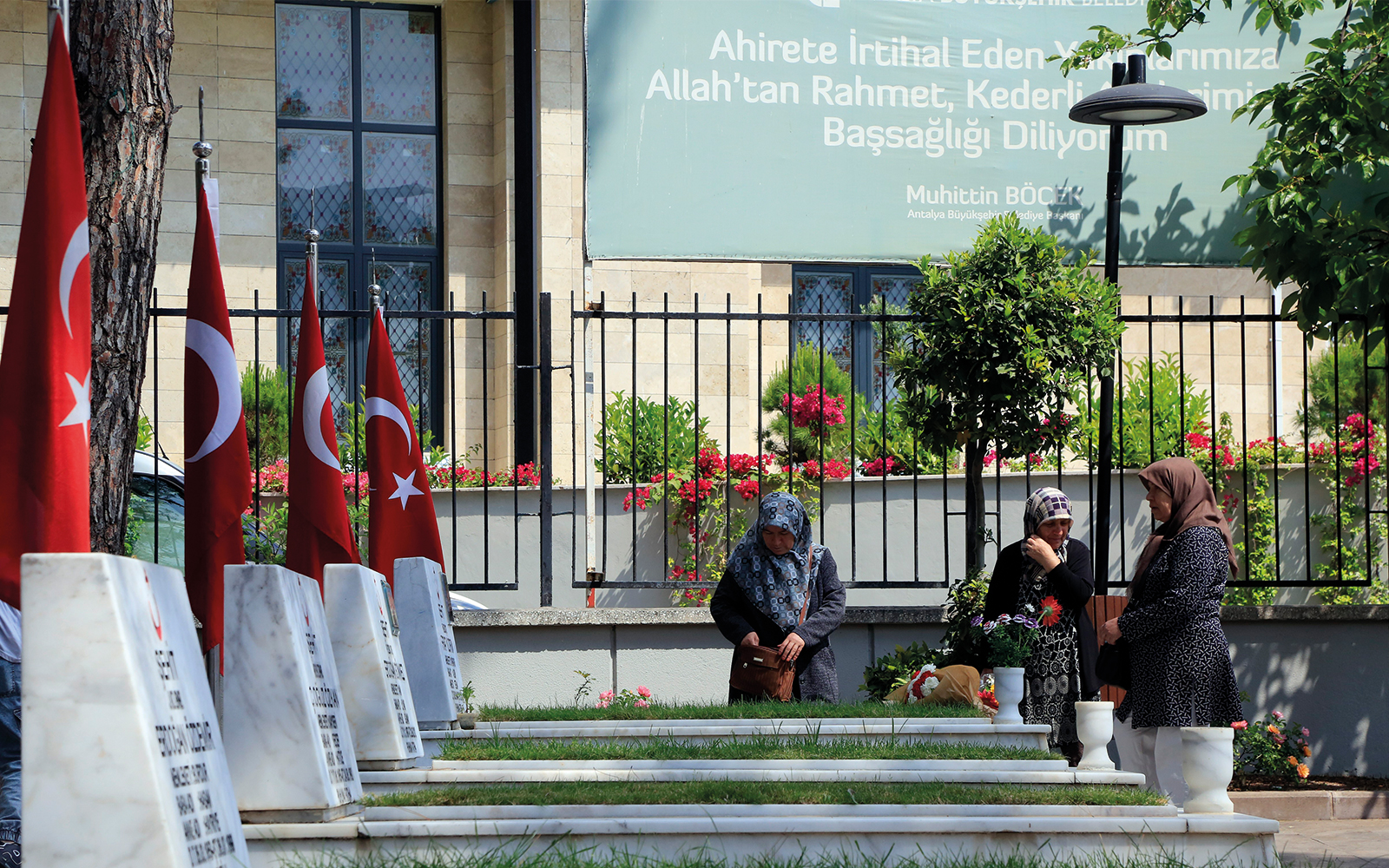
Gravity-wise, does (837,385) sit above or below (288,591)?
above

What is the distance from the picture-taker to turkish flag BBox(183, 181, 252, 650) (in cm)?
550

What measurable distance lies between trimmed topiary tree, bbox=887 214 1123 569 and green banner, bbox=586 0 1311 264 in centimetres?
156

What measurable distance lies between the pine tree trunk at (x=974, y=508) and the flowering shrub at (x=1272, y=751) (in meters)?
1.98

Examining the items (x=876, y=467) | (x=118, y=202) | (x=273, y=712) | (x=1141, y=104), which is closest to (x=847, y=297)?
(x=876, y=467)

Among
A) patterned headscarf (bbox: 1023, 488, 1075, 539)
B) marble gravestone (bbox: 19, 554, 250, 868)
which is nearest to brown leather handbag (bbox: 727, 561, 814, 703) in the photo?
patterned headscarf (bbox: 1023, 488, 1075, 539)

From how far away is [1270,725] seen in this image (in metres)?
9.20

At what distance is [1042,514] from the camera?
23.8 ft

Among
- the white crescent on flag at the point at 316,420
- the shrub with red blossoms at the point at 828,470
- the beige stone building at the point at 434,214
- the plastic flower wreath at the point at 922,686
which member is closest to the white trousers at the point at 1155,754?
the plastic flower wreath at the point at 922,686

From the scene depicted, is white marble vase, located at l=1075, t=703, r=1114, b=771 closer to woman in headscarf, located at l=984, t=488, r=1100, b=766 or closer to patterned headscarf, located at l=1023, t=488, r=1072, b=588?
woman in headscarf, located at l=984, t=488, r=1100, b=766

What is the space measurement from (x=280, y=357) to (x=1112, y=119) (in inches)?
376

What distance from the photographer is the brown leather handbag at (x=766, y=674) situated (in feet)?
23.7

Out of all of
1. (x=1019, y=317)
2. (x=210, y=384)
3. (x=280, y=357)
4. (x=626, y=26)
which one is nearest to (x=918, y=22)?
(x=626, y=26)

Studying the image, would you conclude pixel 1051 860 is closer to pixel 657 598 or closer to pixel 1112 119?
pixel 1112 119

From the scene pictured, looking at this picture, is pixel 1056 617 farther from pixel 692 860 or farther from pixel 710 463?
pixel 710 463
